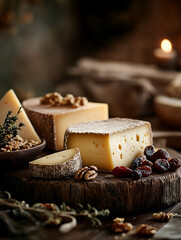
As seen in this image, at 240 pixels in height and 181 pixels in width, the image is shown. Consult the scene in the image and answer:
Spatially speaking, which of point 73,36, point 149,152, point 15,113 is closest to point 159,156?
point 149,152

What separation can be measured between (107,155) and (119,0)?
336 centimetres

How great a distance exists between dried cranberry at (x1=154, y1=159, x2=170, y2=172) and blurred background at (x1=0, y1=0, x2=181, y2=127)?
2.61 m

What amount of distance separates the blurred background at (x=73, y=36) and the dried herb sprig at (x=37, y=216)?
2.86 metres

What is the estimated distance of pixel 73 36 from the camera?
5.22m

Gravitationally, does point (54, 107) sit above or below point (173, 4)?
below

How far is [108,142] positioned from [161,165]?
23 centimetres

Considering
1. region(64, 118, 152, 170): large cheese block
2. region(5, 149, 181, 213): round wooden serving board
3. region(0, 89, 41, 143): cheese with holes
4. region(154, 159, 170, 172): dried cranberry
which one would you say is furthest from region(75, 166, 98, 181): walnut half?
region(0, 89, 41, 143): cheese with holes

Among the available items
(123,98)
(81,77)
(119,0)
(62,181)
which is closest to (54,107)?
(62,181)

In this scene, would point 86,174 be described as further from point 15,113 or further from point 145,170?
point 15,113

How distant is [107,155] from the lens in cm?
189

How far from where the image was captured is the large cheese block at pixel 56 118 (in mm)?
2221

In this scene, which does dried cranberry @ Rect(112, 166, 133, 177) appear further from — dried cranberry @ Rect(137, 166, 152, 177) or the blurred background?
the blurred background

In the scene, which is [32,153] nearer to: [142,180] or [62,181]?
[62,181]

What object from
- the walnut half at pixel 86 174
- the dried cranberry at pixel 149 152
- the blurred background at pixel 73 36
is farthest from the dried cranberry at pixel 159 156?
the blurred background at pixel 73 36
